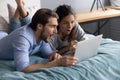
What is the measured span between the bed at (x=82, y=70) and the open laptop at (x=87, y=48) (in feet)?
0.11

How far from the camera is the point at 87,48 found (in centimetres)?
147

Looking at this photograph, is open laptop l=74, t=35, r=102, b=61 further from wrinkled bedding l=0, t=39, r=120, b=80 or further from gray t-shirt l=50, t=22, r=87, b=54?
gray t-shirt l=50, t=22, r=87, b=54

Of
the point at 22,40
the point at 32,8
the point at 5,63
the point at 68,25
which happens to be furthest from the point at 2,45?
the point at 32,8

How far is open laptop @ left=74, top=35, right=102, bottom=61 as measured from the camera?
1.39m

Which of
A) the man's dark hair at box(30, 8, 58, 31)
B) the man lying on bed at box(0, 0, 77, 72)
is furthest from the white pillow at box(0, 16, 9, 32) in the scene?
the man's dark hair at box(30, 8, 58, 31)

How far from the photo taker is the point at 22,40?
1.42 meters

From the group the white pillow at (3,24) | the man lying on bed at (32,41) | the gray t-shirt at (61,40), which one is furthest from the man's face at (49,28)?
the white pillow at (3,24)

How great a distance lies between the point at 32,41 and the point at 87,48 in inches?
14.1

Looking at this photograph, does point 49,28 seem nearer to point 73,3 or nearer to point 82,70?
point 82,70

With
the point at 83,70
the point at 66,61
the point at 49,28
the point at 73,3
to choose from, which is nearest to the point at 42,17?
the point at 49,28

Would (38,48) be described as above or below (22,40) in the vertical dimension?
below

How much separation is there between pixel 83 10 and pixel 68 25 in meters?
1.57

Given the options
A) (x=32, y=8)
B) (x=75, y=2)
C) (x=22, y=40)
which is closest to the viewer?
(x=22, y=40)

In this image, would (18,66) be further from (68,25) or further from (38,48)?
(68,25)
